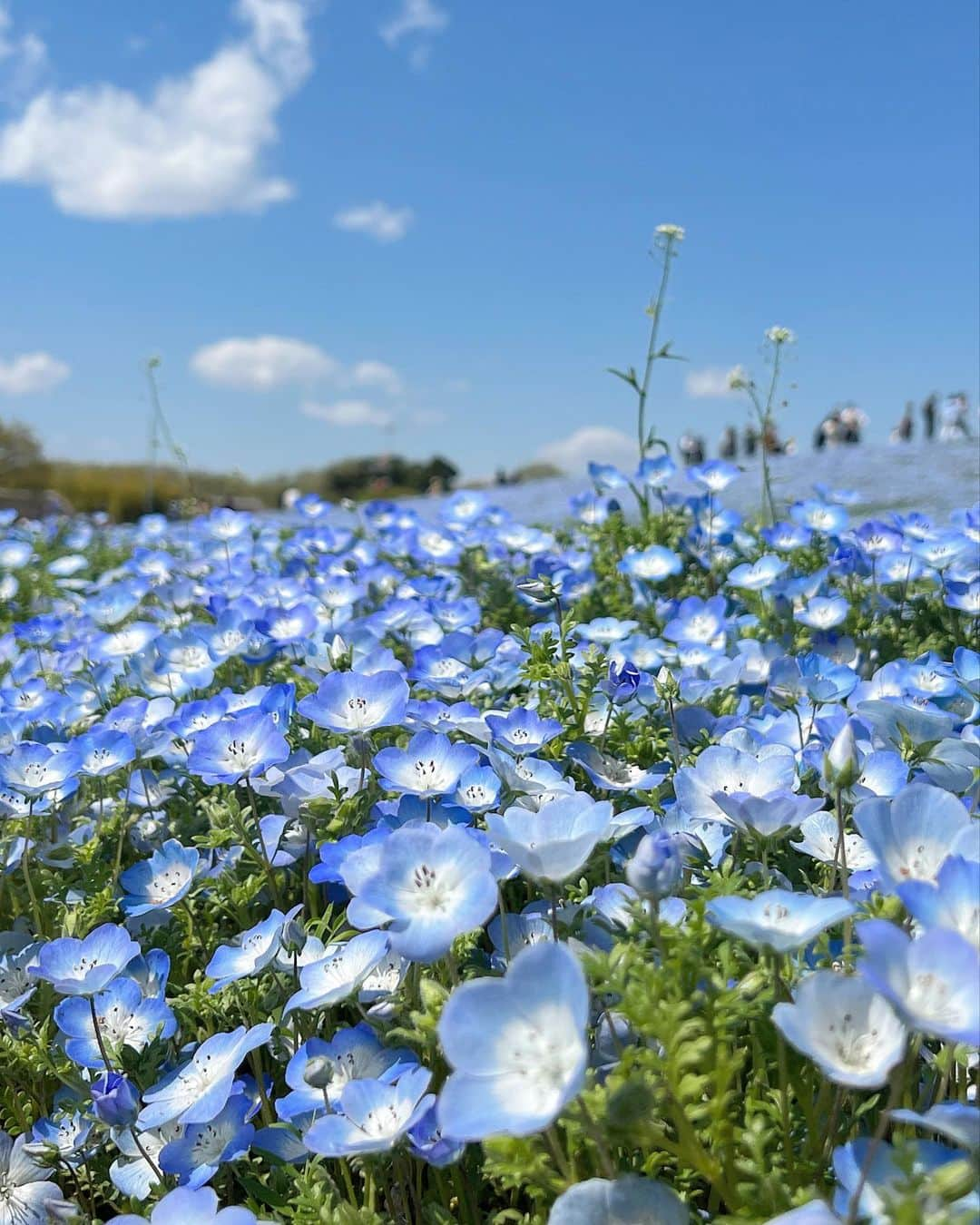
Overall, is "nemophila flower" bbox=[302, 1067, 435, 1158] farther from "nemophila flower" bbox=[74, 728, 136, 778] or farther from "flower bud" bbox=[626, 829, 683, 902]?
"nemophila flower" bbox=[74, 728, 136, 778]

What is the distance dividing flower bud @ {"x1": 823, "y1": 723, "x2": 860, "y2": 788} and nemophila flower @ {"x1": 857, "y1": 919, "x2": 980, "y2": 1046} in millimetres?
318

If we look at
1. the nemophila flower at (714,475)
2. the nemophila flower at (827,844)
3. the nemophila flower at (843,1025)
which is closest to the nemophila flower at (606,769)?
the nemophila flower at (827,844)

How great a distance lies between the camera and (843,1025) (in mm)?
928

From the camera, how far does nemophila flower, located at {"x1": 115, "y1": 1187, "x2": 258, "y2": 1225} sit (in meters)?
1.15

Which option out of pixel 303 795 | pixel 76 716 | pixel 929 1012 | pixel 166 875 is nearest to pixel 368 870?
pixel 303 795

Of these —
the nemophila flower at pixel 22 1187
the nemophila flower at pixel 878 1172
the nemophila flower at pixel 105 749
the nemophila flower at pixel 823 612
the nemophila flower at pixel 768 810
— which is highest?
the nemophila flower at pixel 823 612

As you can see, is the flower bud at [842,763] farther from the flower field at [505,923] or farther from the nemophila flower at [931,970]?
the nemophila flower at [931,970]

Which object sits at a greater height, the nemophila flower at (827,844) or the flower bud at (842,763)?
the flower bud at (842,763)

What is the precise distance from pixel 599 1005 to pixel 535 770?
44 cm

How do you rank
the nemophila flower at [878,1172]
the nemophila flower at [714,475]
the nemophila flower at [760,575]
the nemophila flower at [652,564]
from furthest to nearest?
the nemophila flower at [714,475] → the nemophila flower at [652,564] → the nemophila flower at [760,575] → the nemophila flower at [878,1172]

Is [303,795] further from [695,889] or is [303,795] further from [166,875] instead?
[695,889]

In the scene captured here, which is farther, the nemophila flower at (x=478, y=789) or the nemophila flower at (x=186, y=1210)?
the nemophila flower at (x=478, y=789)

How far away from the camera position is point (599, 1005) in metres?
1.23

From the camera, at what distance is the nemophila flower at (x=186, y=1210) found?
3.78 ft
